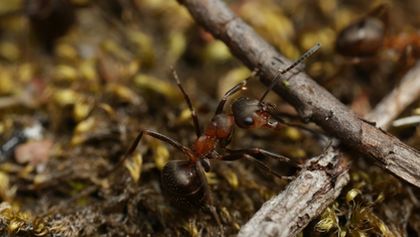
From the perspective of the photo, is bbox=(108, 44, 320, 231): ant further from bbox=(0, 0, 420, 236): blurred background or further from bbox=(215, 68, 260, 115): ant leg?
bbox=(0, 0, 420, 236): blurred background

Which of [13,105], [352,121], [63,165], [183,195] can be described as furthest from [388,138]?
[13,105]

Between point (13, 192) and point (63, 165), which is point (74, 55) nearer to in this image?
point (63, 165)

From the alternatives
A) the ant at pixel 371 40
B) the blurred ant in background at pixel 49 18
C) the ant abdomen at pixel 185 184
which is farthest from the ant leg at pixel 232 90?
the blurred ant in background at pixel 49 18

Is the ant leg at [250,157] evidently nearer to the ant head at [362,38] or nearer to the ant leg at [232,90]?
the ant leg at [232,90]

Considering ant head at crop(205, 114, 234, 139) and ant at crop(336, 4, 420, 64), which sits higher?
ant at crop(336, 4, 420, 64)

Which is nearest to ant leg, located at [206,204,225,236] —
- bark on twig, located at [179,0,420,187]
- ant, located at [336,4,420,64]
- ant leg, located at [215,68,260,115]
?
ant leg, located at [215,68,260,115]

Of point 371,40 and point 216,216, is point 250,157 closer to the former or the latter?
point 216,216

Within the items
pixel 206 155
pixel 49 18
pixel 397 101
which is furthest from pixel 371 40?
pixel 49 18

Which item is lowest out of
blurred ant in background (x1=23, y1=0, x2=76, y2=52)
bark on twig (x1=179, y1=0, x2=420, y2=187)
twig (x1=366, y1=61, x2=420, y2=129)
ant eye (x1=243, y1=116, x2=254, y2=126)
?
blurred ant in background (x1=23, y1=0, x2=76, y2=52)
